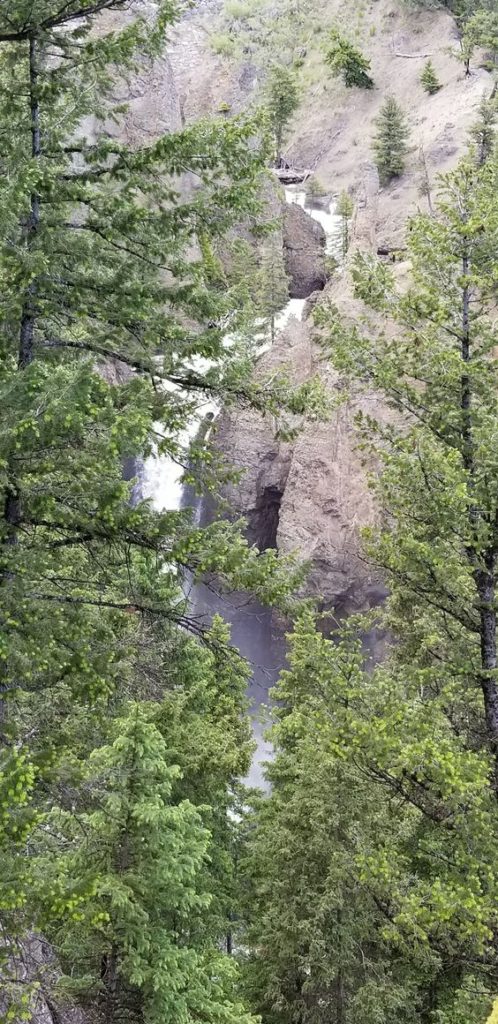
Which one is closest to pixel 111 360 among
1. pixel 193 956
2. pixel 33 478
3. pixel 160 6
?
pixel 33 478

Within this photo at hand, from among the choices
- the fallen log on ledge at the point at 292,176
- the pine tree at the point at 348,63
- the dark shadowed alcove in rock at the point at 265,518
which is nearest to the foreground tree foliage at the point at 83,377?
the dark shadowed alcove in rock at the point at 265,518

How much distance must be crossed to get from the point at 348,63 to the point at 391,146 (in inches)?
601

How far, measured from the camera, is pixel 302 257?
126ft

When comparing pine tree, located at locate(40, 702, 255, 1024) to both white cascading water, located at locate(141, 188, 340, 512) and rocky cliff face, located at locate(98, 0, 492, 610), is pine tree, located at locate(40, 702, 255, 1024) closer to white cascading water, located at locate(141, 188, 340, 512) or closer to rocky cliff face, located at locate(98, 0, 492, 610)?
rocky cliff face, located at locate(98, 0, 492, 610)

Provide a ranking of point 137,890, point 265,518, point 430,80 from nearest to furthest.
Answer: point 137,890 < point 265,518 < point 430,80

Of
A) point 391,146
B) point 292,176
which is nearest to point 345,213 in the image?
point 391,146

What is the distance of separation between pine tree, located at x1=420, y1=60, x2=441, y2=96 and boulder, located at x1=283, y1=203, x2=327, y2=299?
12.2 m

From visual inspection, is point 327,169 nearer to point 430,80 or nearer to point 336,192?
point 336,192

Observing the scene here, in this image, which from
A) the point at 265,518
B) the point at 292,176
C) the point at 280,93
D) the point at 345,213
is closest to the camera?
the point at 265,518

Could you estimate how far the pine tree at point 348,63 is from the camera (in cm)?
4456

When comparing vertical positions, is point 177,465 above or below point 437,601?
above

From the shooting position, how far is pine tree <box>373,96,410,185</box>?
34562mm

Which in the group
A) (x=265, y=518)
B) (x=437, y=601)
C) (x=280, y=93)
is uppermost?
(x=280, y=93)

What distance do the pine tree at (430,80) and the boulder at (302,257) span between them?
12231 millimetres
